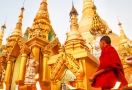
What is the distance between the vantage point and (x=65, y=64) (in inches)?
218

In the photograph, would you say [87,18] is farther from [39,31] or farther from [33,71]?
[33,71]

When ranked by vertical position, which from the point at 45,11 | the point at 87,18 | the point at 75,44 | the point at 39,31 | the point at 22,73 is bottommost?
the point at 22,73

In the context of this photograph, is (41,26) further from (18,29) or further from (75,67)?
(75,67)

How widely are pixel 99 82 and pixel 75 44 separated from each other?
453 cm

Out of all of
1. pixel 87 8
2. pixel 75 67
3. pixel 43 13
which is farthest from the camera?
→ pixel 87 8

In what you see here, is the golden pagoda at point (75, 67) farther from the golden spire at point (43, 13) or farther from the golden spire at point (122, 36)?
the golden spire at point (122, 36)

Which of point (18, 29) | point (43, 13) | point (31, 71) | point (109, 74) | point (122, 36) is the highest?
point (122, 36)

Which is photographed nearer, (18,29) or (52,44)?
(52,44)

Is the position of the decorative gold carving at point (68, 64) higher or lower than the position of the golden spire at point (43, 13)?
lower

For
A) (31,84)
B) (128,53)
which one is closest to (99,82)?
(31,84)

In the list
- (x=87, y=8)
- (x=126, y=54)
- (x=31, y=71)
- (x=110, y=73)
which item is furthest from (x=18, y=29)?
(x=87, y=8)

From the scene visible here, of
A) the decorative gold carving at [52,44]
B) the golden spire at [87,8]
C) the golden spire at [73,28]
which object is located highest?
the golden spire at [87,8]

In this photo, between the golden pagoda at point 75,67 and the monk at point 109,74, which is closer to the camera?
the monk at point 109,74

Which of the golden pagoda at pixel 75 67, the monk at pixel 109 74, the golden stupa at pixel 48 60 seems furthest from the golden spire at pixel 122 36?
the monk at pixel 109 74
